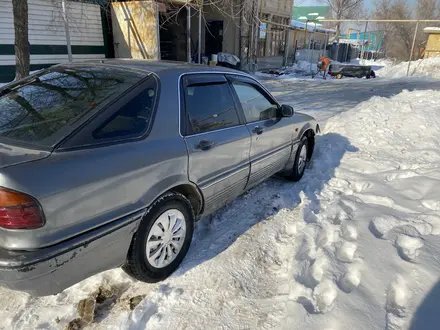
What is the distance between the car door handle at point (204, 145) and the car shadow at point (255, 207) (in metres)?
0.98

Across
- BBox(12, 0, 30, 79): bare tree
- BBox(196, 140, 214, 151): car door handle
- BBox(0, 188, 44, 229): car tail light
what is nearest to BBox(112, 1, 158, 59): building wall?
BBox(12, 0, 30, 79): bare tree

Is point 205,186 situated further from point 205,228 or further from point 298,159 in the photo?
point 298,159

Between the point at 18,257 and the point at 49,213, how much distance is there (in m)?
0.29

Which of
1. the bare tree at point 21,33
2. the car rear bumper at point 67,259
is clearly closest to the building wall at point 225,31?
the bare tree at point 21,33

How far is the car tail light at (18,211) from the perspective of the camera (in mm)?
1840

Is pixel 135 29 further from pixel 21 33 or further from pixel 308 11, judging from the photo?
pixel 308 11

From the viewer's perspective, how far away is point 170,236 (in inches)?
107

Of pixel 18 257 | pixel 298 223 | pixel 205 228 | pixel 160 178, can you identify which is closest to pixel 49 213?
pixel 18 257

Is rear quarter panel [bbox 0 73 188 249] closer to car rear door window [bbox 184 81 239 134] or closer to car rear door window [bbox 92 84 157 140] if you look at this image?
car rear door window [bbox 92 84 157 140]

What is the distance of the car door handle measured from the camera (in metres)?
2.90

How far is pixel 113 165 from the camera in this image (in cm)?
220

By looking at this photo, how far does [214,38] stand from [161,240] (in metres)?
20.4

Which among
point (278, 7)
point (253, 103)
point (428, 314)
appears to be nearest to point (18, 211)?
point (428, 314)

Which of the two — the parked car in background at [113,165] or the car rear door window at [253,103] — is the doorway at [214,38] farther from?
the parked car in background at [113,165]
